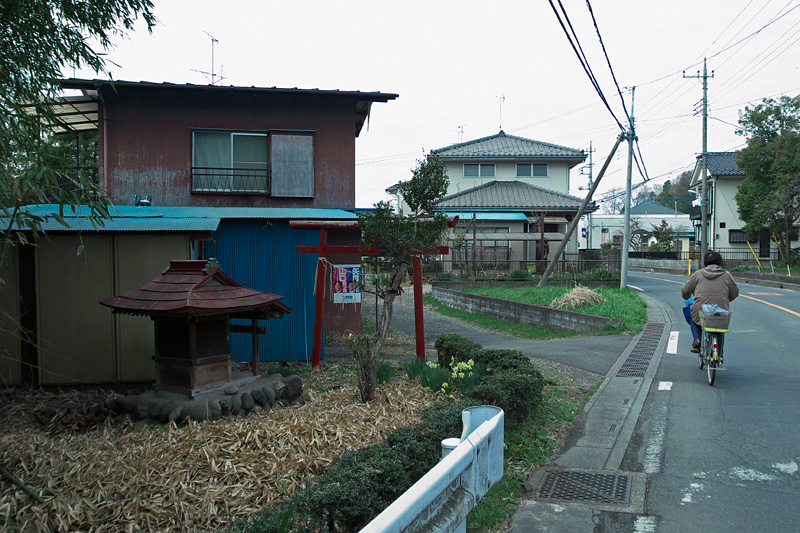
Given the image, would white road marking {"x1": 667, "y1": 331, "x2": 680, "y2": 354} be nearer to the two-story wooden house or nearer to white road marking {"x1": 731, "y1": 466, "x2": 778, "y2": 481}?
white road marking {"x1": 731, "y1": 466, "x2": 778, "y2": 481}

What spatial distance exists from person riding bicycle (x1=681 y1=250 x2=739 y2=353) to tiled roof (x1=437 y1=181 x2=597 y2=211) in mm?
21178

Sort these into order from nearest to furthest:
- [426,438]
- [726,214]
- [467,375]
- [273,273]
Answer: [426,438], [467,375], [273,273], [726,214]

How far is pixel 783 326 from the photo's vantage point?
13453mm

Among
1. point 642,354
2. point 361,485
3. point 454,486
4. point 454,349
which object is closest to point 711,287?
point 642,354

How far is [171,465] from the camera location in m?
4.94

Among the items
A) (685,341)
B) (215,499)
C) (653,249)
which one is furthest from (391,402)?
(653,249)

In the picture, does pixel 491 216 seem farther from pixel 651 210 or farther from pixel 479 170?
pixel 651 210

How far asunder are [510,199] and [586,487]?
28.2m

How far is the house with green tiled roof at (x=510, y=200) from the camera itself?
2841 cm

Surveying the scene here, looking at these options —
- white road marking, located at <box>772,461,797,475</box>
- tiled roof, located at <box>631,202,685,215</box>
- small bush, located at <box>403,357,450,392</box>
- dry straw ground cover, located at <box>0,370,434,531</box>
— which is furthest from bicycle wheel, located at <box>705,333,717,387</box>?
tiled roof, located at <box>631,202,685,215</box>

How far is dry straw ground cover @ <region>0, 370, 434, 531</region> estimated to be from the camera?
4.34 metres

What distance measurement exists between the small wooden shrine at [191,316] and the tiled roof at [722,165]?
135 feet

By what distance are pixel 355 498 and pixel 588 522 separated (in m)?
1.94

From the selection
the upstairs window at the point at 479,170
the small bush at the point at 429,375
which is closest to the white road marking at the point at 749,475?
the small bush at the point at 429,375
